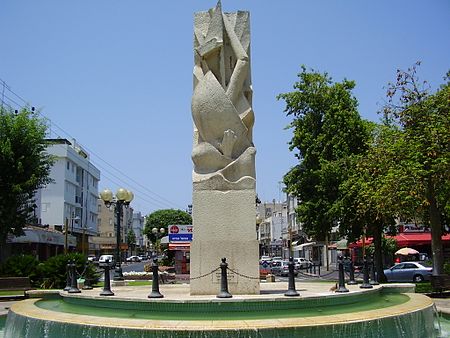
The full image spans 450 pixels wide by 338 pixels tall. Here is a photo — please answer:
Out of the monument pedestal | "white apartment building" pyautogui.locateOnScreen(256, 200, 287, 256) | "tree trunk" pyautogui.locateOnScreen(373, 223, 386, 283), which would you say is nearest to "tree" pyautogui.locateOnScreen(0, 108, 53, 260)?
the monument pedestal

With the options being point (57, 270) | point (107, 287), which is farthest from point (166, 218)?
point (107, 287)

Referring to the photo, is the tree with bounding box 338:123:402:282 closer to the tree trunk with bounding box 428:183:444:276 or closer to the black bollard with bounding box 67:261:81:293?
the tree trunk with bounding box 428:183:444:276

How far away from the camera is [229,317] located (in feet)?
30.5

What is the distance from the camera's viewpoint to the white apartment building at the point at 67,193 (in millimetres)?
63812

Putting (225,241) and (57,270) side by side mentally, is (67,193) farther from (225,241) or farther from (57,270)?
(225,241)

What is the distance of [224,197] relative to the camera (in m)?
12.6

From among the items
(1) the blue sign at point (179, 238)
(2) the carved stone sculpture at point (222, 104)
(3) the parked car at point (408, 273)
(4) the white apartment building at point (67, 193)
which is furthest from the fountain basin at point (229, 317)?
(4) the white apartment building at point (67, 193)

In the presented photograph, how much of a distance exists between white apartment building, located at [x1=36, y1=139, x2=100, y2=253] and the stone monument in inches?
1899

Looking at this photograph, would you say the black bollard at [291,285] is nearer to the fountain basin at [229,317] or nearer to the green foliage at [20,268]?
the fountain basin at [229,317]

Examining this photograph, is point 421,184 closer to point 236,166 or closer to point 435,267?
point 435,267

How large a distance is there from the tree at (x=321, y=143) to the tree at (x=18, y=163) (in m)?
15.9

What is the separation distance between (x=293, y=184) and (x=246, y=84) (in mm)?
21579

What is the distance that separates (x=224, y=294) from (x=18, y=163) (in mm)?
21836

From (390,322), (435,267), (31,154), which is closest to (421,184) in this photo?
(435,267)
